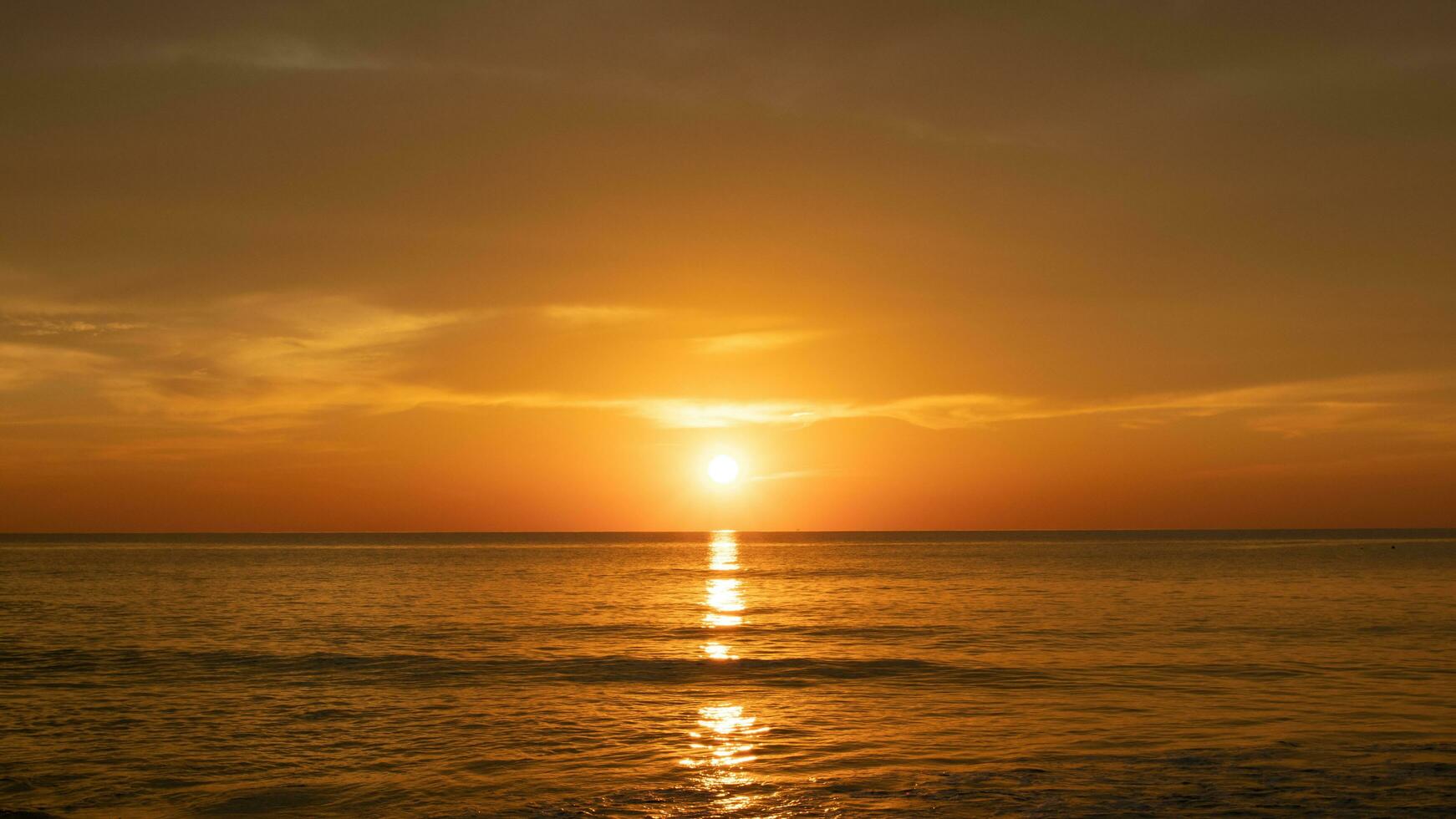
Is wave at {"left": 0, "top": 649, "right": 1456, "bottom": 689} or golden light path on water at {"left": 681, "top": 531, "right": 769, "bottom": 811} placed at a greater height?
golden light path on water at {"left": 681, "top": 531, "right": 769, "bottom": 811}

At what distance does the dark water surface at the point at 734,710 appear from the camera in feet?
64.1

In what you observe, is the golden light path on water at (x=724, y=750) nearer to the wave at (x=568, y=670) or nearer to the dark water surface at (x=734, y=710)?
the dark water surface at (x=734, y=710)

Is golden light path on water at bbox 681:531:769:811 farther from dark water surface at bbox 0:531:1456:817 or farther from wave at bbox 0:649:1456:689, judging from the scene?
wave at bbox 0:649:1456:689

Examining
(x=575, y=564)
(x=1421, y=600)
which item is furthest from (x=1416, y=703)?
(x=575, y=564)

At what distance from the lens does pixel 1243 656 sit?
39.0 m

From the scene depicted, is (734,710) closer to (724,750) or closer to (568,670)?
(724,750)

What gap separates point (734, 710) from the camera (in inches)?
1129

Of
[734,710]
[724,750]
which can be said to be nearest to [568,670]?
[734,710]

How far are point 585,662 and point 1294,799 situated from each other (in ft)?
85.0

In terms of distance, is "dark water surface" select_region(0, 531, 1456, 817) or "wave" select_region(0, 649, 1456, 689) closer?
"dark water surface" select_region(0, 531, 1456, 817)

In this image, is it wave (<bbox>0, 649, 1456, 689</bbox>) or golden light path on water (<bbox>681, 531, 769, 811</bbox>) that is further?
wave (<bbox>0, 649, 1456, 689</bbox>)

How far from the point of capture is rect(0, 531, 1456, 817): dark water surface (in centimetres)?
1953

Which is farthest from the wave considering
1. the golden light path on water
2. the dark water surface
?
the golden light path on water

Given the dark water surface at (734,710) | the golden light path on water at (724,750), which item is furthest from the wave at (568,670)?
the golden light path on water at (724,750)
